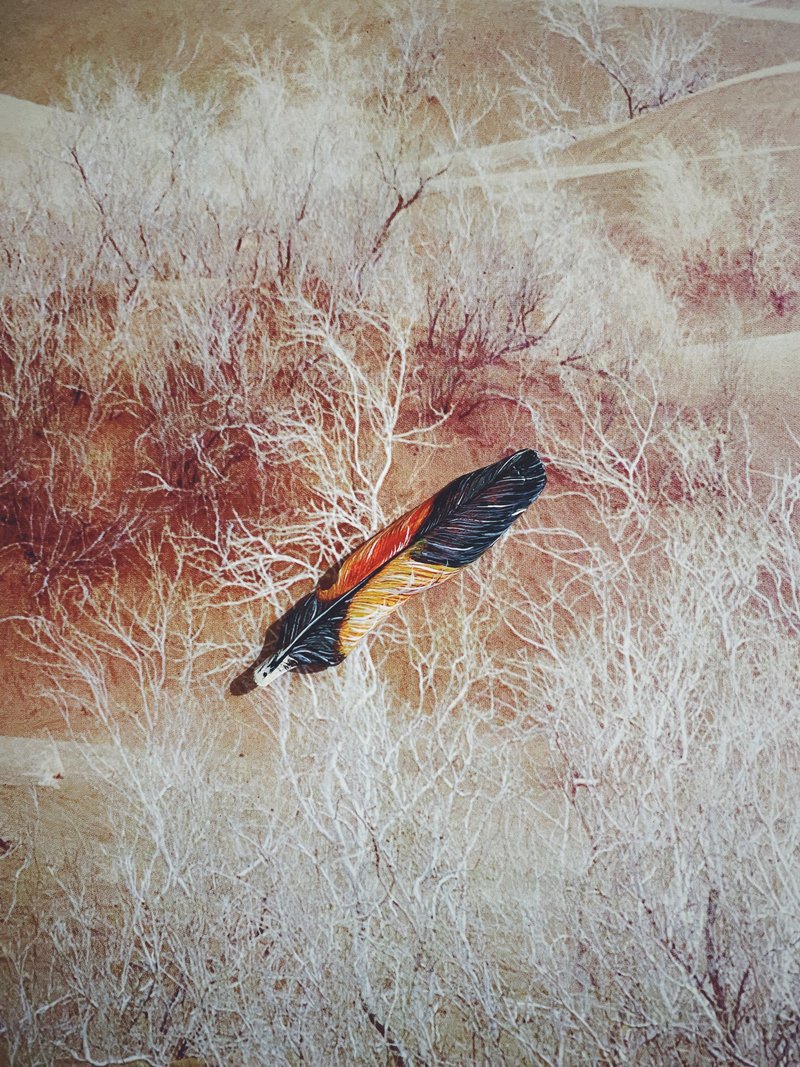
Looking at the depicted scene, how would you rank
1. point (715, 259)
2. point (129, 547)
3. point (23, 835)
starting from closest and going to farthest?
point (23, 835), point (129, 547), point (715, 259)

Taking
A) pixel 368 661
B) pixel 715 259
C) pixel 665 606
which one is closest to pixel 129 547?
pixel 368 661

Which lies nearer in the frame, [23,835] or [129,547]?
[23,835]

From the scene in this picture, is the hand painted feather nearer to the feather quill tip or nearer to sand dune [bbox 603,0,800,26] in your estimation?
the feather quill tip

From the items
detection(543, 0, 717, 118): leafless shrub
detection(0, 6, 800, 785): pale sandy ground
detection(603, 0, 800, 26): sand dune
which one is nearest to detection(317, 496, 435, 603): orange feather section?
detection(0, 6, 800, 785): pale sandy ground

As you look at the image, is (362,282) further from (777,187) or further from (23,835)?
(23,835)

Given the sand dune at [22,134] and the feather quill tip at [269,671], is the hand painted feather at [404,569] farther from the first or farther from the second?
the sand dune at [22,134]

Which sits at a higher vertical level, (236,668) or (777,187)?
(777,187)

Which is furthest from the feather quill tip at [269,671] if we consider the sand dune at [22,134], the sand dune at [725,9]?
the sand dune at [725,9]

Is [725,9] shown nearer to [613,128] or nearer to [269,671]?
[613,128]
